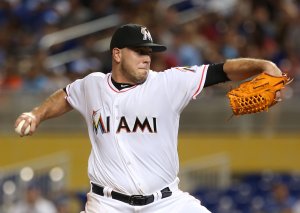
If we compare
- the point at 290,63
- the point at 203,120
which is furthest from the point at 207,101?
the point at 290,63

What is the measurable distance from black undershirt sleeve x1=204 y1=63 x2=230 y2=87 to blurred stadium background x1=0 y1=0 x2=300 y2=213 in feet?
17.8

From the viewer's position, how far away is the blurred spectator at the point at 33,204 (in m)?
12.3

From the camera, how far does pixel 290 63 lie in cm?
1370

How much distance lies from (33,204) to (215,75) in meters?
6.02

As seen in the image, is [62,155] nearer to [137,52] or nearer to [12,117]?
[12,117]

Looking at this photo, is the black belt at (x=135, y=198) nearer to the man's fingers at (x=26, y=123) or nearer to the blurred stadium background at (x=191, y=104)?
the man's fingers at (x=26, y=123)

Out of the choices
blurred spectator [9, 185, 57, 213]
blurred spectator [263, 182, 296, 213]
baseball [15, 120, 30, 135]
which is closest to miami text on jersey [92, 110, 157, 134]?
baseball [15, 120, 30, 135]

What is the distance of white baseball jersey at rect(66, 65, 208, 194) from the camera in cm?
681

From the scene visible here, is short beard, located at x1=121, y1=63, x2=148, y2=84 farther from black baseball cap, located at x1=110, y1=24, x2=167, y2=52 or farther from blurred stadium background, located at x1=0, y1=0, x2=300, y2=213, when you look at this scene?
blurred stadium background, located at x1=0, y1=0, x2=300, y2=213

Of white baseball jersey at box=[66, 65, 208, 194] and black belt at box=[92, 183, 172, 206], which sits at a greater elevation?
white baseball jersey at box=[66, 65, 208, 194]

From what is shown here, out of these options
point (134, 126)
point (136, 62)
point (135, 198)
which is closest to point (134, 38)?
point (136, 62)

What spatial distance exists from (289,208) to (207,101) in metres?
2.24

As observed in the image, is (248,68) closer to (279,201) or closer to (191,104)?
(279,201)

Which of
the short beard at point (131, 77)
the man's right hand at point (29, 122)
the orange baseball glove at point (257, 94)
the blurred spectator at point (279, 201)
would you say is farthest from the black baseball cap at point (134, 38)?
the blurred spectator at point (279, 201)
